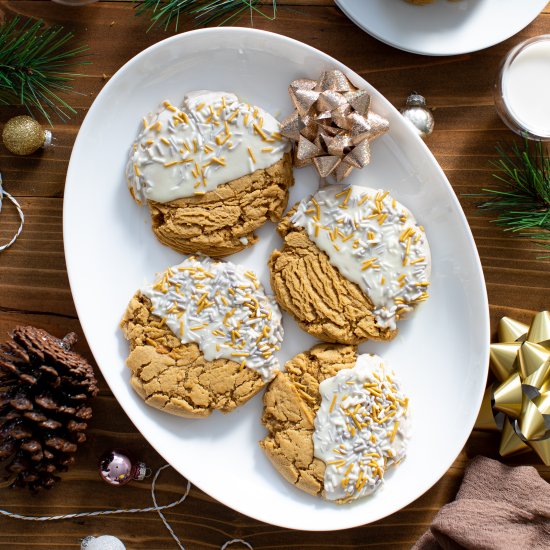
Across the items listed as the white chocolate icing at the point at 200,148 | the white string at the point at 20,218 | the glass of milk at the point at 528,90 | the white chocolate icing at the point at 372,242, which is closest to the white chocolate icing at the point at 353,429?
the white chocolate icing at the point at 372,242

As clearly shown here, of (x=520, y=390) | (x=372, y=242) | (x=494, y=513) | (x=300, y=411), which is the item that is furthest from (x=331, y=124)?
(x=494, y=513)

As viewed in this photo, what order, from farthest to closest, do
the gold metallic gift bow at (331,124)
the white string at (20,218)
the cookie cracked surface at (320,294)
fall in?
the white string at (20,218), the cookie cracked surface at (320,294), the gold metallic gift bow at (331,124)

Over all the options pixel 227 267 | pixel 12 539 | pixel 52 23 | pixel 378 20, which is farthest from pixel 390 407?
pixel 52 23

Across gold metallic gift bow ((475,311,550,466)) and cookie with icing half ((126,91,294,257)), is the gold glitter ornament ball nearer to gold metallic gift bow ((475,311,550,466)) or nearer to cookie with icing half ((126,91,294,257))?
cookie with icing half ((126,91,294,257))

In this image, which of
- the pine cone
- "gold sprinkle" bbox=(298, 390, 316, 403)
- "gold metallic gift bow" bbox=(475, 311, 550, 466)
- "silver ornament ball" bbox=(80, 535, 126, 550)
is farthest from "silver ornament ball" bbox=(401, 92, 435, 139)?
"silver ornament ball" bbox=(80, 535, 126, 550)

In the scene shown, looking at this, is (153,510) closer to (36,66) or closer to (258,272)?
(258,272)

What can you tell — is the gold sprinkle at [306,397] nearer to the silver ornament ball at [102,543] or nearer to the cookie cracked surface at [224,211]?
the cookie cracked surface at [224,211]
